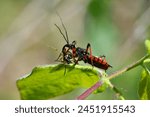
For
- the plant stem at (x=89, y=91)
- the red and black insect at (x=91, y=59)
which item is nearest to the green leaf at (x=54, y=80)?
the plant stem at (x=89, y=91)

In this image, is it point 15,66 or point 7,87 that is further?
point 15,66

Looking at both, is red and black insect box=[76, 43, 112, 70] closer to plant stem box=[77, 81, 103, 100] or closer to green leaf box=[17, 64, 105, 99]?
green leaf box=[17, 64, 105, 99]

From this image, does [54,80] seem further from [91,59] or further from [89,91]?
[91,59]

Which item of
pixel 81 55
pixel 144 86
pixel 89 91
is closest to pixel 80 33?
pixel 81 55

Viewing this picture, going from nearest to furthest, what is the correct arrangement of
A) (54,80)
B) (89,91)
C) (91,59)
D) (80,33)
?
(89,91) < (54,80) < (91,59) < (80,33)

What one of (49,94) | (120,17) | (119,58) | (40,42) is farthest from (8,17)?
(49,94)

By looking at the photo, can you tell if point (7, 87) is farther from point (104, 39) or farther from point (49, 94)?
point (49, 94)
